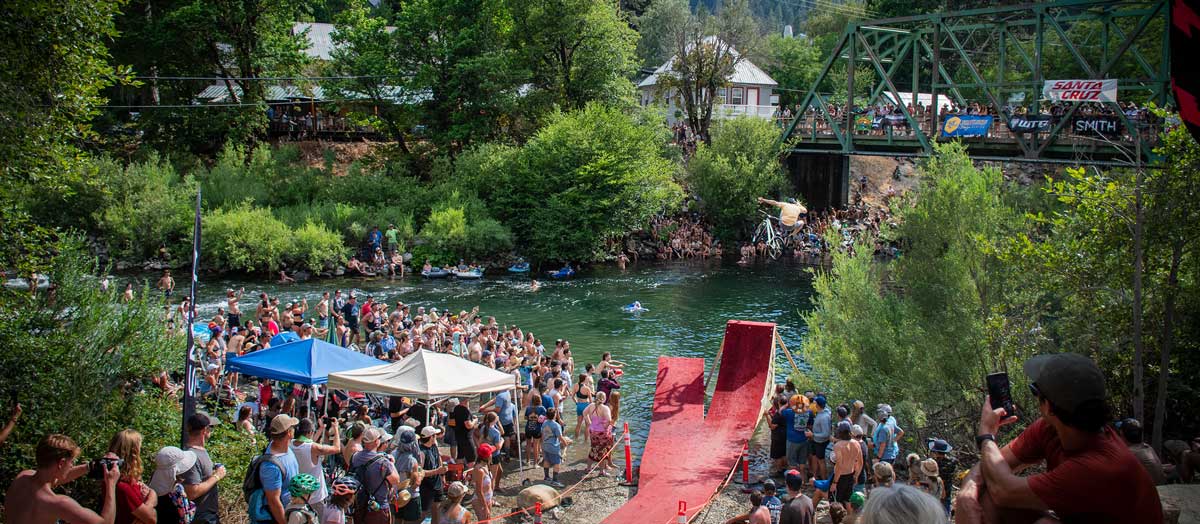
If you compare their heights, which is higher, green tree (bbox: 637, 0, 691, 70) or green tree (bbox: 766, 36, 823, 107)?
green tree (bbox: 637, 0, 691, 70)

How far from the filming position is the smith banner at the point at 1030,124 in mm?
30422

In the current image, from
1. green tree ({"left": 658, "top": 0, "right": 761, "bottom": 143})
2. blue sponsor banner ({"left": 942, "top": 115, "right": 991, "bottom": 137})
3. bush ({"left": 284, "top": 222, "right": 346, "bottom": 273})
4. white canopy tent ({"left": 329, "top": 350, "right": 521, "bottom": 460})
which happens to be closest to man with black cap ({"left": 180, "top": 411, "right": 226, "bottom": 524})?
white canopy tent ({"left": 329, "top": 350, "right": 521, "bottom": 460})

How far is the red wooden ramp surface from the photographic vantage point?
1241cm

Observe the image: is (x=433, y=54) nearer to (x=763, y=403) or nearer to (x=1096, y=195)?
(x=763, y=403)

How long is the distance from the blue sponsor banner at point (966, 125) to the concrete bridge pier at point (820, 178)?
987 cm

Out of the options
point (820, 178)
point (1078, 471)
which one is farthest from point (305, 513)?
point (820, 178)

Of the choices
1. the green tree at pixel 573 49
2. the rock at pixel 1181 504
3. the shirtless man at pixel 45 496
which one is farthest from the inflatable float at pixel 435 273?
the rock at pixel 1181 504

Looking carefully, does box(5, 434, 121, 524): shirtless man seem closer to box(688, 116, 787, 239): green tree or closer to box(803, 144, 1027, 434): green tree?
box(803, 144, 1027, 434): green tree

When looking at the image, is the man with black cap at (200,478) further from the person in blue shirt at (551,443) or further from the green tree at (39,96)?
the person in blue shirt at (551,443)

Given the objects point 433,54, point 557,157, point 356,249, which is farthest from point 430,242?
point 433,54

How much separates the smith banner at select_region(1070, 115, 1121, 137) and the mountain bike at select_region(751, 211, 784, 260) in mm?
14936

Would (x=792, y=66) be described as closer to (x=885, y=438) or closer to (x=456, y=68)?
(x=456, y=68)

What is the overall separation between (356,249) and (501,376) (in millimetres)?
24733

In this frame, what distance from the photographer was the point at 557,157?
38219 mm
